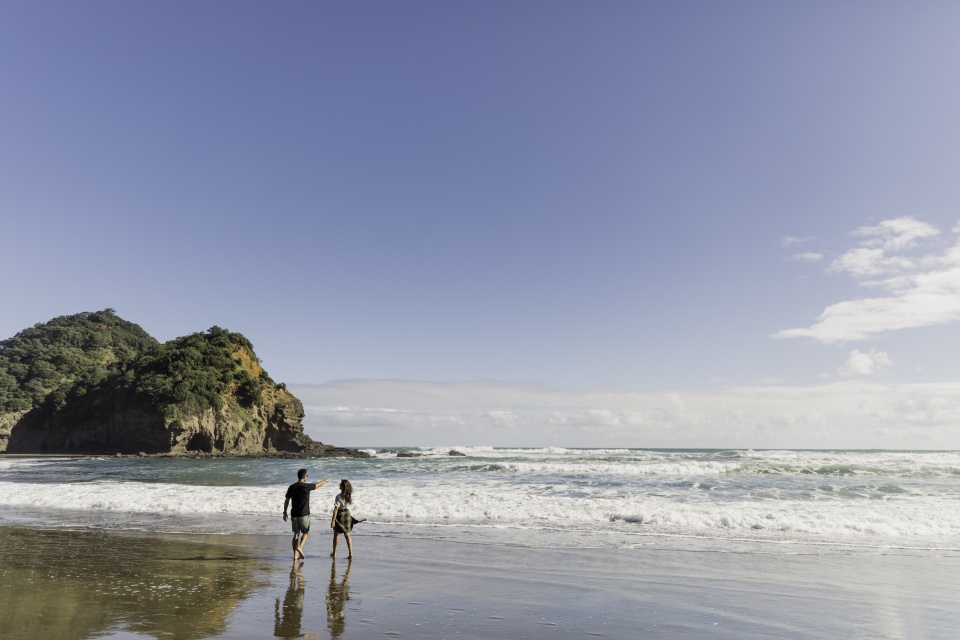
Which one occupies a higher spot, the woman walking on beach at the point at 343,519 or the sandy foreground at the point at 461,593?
the woman walking on beach at the point at 343,519

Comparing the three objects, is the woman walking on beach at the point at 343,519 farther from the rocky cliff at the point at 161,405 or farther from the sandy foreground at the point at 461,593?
the rocky cliff at the point at 161,405

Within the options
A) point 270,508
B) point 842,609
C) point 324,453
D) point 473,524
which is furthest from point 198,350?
point 842,609

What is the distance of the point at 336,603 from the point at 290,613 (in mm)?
685

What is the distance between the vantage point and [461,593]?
8.04 meters

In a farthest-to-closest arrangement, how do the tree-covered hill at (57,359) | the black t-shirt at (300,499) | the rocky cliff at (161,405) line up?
1. the tree-covered hill at (57,359)
2. the rocky cliff at (161,405)
3. the black t-shirt at (300,499)

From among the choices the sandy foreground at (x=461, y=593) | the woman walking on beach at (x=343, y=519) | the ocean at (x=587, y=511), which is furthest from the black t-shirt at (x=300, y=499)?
the ocean at (x=587, y=511)

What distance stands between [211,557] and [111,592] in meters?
2.90

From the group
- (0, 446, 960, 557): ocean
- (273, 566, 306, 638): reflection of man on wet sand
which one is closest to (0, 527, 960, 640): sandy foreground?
(273, 566, 306, 638): reflection of man on wet sand

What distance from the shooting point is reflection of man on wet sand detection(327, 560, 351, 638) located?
634 cm

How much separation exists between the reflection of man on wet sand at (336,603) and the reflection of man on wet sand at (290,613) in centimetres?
36

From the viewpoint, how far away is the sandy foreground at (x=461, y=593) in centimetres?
642

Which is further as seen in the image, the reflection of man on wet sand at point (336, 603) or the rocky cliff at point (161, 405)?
the rocky cliff at point (161, 405)

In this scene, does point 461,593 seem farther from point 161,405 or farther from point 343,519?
point 161,405

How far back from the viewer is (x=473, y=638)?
19.9 ft
